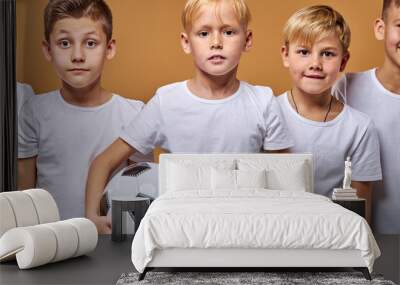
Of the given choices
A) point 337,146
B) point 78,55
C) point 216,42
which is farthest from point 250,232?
point 78,55

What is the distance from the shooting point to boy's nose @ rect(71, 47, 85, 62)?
24.9ft

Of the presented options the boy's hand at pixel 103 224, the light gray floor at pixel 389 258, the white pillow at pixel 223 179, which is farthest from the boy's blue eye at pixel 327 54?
the boy's hand at pixel 103 224

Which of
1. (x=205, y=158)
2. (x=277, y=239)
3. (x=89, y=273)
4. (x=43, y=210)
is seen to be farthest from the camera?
(x=205, y=158)

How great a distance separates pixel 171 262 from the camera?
17.1ft

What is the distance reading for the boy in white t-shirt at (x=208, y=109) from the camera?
7.38m

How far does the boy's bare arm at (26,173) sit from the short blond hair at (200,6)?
2171mm

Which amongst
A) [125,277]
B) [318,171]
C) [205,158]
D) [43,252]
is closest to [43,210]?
[43,252]

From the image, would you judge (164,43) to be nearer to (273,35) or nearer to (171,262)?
(273,35)

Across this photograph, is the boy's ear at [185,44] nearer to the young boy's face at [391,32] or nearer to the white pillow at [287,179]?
the white pillow at [287,179]

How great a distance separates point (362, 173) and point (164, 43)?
2433 mm

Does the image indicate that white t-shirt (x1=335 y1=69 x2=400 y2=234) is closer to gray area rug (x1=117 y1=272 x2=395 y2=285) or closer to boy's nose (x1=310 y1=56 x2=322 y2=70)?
boy's nose (x1=310 y1=56 x2=322 y2=70)

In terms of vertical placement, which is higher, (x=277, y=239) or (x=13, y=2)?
(x=13, y=2)

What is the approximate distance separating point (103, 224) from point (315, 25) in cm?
299

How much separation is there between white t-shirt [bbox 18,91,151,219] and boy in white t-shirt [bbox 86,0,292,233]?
0.36 ft
